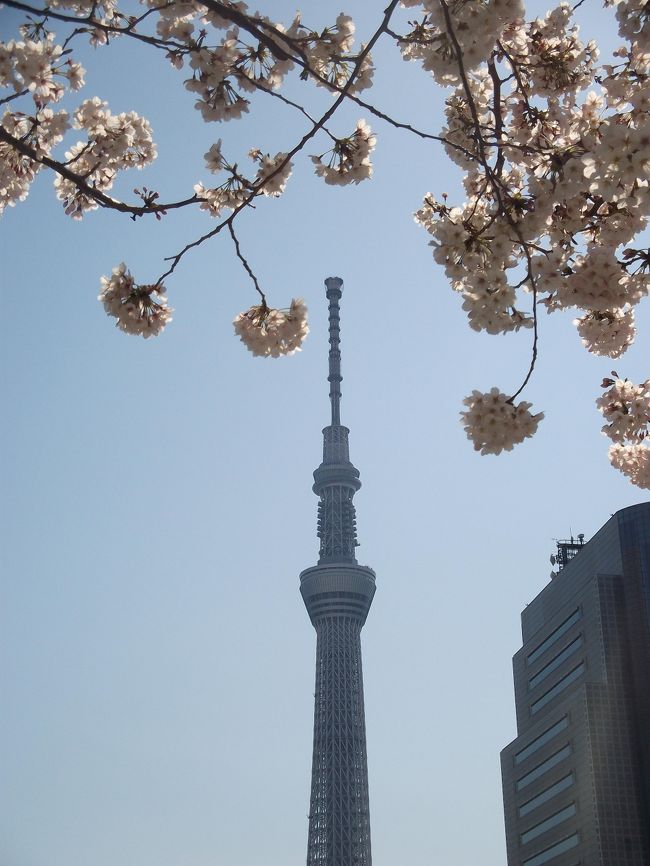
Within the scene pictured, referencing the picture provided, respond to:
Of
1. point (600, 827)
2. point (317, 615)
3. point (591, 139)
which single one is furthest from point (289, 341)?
point (317, 615)

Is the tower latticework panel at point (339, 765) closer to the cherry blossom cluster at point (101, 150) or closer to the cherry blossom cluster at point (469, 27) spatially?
the cherry blossom cluster at point (101, 150)

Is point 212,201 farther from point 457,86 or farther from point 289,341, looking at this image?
point 457,86

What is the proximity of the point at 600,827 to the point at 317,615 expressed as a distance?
82.3 meters

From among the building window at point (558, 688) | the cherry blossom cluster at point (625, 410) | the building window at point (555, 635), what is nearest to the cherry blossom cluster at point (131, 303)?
the cherry blossom cluster at point (625, 410)

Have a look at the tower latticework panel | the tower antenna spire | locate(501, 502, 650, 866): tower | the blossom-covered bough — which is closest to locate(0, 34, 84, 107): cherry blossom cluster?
the blossom-covered bough

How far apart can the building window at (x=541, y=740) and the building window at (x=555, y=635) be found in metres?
7.55

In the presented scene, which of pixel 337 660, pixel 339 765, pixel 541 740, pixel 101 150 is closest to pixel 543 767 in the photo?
pixel 541 740

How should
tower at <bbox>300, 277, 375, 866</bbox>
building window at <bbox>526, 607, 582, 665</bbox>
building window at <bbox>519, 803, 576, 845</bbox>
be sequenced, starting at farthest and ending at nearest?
tower at <bbox>300, 277, 375, 866</bbox> < building window at <bbox>526, 607, 582, 665</bbox> < building window at <bbox>519, 803, 576, 845</bbox>

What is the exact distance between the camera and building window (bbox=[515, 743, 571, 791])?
75000mm

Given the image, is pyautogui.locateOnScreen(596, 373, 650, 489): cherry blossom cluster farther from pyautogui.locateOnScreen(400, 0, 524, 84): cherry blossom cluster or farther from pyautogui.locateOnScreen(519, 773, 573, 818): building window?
pyautogui.locateOnScreen(519, 773, 573, 818): building window

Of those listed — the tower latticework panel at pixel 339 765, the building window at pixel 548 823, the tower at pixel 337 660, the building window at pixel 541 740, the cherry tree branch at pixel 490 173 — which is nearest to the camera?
the cherry tree branch at pixel 490 173

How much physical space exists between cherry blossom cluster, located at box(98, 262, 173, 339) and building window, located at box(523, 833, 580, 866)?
72.3 m

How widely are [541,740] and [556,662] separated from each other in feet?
20.8

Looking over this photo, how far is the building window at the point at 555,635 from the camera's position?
81125 millimetres
